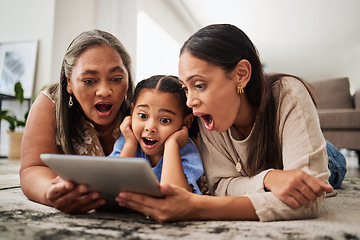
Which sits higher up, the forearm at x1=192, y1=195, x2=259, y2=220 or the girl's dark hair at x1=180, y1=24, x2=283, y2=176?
the girl's dark hair at x1=180, y1=24, x2=283, y2=176

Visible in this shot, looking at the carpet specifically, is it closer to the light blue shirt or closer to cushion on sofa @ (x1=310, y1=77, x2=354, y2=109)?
the light blue shirt

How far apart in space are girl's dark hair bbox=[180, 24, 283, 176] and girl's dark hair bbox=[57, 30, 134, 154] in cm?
36

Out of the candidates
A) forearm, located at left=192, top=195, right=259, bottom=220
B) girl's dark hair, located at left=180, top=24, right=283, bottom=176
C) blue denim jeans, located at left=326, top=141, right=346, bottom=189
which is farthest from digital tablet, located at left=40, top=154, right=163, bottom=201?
blue denim jeans, located at left=326, top=141, right=346, bottom=189

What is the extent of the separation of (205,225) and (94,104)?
646mm

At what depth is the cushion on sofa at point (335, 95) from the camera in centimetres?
354

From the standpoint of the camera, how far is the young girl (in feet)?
3.34

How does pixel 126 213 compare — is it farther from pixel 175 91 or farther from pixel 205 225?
pixel 175 91

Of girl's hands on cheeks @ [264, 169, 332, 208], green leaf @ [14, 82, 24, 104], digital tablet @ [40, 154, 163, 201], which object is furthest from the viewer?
green leaf @ [14, 82, 24, 104]

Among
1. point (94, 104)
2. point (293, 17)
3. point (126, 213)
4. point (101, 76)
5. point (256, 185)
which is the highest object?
point (293, 17)

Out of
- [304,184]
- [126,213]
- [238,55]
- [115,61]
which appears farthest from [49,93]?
[304,184]

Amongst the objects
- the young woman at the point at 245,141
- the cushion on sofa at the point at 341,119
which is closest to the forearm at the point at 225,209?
the young woman at the point at 245,141

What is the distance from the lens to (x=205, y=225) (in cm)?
72

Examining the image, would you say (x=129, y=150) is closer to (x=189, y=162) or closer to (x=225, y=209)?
(x=189, y=162)

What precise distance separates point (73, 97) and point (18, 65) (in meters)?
2.91
